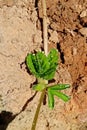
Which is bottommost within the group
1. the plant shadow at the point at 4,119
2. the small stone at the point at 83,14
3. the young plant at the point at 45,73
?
the plant shadow at the point at 4,119

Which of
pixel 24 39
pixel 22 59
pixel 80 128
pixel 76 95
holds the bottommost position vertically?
pixel 80 128

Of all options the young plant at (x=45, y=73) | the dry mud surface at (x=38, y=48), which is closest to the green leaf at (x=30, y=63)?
the young plant at (x=45, y=73)

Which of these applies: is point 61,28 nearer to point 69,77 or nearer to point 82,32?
point 82,32

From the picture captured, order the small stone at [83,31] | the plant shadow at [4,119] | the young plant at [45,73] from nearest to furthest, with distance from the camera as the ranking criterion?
1. the young plant at [45,73]
2. the plant shadow at [4,119]
3. the small stone at [83,31]

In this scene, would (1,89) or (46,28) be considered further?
(46,28)

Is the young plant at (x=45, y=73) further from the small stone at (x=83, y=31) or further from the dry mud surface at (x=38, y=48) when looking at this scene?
the small stone at (x=83, y=31)

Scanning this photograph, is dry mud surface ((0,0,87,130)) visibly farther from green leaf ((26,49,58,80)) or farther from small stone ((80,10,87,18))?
green leaf ((26,49,58,80))

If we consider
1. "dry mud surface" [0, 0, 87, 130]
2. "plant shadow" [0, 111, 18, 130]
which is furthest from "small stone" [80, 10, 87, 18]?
"plant shadow" [0, 111, 18, 130]

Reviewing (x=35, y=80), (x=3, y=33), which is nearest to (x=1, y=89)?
(x=35, y=80)
